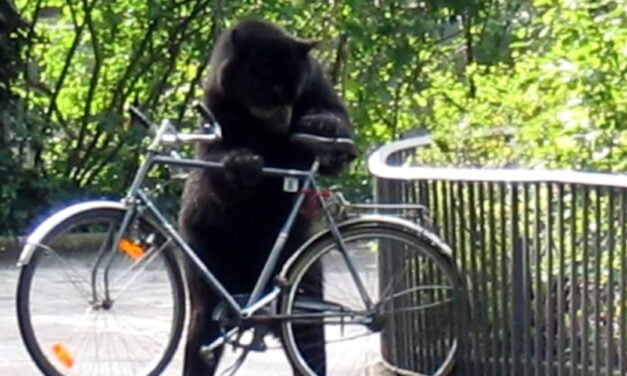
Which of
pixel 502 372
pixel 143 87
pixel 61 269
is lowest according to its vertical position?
pixel 502 372

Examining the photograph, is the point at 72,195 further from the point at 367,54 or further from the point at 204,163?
the point at 204,163

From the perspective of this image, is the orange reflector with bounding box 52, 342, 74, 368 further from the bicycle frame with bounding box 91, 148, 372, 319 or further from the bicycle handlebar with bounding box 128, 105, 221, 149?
the bicycle handlebar with bounding box 128, 105, 221, 149

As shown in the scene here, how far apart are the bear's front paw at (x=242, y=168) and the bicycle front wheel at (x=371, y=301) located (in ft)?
1.34

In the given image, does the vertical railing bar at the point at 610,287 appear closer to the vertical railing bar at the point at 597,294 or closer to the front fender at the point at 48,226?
the vertical railing bar at the point at 597,294

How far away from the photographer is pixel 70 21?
53.5ft

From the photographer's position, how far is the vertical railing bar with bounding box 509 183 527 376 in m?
7.51

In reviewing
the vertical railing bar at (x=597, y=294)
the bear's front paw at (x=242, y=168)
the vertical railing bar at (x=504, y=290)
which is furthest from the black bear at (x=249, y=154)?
the vertical railing bar at (x=597, y=294)

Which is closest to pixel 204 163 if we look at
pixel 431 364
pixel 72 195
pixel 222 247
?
pixel 222 247

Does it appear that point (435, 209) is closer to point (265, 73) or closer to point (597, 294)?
point (597, 294)

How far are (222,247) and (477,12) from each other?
8.88 metres

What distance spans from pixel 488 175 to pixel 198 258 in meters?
1.25

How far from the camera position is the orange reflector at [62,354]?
7422 millimetres

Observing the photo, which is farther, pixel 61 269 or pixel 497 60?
pixel 497 60

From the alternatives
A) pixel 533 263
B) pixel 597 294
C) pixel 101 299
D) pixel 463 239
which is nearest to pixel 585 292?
pixel 597 294
